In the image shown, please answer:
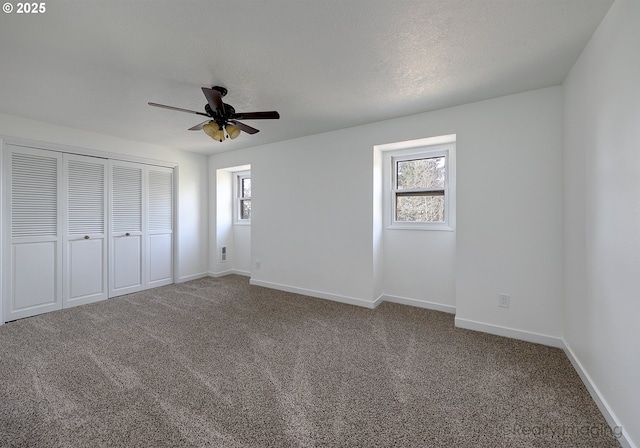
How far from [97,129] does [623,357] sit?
5.49m

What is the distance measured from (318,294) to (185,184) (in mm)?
3130

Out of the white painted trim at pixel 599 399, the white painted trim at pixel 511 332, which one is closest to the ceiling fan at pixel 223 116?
the white painted trim at pixel 511 332

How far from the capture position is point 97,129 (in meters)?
3.63

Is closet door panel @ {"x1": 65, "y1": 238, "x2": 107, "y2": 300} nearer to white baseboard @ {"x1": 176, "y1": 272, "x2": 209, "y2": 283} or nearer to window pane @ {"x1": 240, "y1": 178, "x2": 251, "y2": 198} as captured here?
white baseboard @ {"x1": 176, "y1": 272, "x2": 209, "y2": 283}

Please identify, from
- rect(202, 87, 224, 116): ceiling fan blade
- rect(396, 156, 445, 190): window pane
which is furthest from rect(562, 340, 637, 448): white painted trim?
rect(202, 87, 224, 116): ceiling fan blade

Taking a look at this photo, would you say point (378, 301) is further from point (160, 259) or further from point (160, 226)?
point (160, 226)

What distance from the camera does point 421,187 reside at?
3615 millimetres

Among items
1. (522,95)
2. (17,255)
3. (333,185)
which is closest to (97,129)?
(17,255)

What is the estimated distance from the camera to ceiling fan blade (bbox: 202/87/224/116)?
2.06m

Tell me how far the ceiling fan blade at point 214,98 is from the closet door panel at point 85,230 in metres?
2.69

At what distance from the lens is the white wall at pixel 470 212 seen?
2.51 metres

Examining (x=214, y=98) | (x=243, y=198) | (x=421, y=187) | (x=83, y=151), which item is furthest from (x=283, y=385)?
(x=243, y=198)

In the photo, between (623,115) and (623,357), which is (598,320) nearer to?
(623,357)

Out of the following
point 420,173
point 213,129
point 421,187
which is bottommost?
point 421,187
